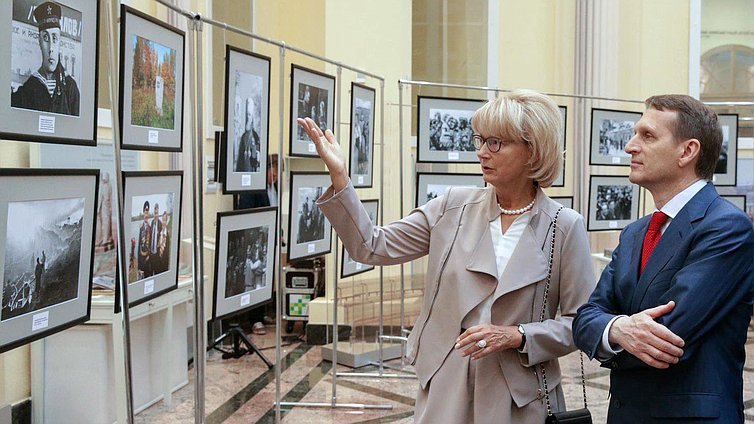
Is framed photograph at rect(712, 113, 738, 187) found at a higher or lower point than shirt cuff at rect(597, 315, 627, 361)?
higher

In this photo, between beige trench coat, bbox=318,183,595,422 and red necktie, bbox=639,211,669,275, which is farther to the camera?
beige trench coat, bbox=318,183,595,422

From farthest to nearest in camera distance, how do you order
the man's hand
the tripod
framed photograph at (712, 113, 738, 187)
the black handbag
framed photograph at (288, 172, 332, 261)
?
framed photograph at (712, 113, 738, 187), the tripod, framed photograph at (288, 172, 332, 261), the black handbag, the man's hand

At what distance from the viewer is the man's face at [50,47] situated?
2.68m

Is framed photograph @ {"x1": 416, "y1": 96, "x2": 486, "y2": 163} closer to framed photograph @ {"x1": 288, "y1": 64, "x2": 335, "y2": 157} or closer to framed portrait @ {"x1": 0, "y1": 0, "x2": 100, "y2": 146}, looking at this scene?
framed photograph @ {"x1": 288, "y1": 64, "x2": 335, "y2": 157}

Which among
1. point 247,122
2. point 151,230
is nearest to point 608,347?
point 151,230

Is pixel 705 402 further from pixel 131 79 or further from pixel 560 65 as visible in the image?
pixel 560 65

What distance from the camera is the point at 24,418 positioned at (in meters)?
5.36

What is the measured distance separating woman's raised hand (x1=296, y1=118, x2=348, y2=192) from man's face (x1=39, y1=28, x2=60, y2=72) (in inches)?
33.2

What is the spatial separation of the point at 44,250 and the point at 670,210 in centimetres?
200

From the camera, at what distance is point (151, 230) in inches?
153

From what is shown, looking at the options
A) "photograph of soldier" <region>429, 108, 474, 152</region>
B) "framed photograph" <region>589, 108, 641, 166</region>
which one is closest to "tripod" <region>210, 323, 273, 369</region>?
"photograph of soldier" <region>429, 108, 474, 152</region>

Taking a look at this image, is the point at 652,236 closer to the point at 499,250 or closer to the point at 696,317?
the point at 696,317

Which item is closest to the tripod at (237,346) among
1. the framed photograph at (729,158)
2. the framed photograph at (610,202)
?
the framed photograph at (610,202)

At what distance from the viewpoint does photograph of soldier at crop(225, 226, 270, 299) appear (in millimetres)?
4637
